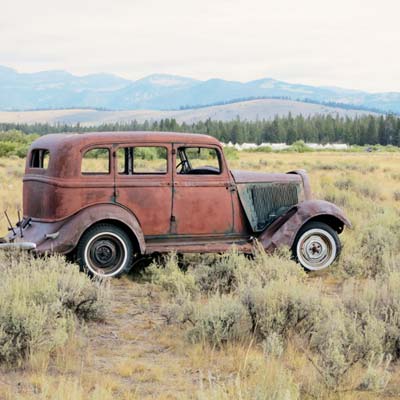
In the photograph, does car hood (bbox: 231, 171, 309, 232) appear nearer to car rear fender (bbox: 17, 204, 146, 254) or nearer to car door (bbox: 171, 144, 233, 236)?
car door (bbox: 171, 144, 233, 236)

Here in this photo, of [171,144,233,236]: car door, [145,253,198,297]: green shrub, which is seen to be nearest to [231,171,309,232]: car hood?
[171,144,233,236]: car door

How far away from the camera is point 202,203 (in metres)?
9.16

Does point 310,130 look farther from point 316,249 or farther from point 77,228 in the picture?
point 77,228

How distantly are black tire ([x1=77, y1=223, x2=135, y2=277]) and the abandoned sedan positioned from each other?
12mm

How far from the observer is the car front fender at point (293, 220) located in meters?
9.27

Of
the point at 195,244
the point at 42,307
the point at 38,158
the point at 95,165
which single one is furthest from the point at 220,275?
the point at 95,165

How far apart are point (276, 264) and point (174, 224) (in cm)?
177

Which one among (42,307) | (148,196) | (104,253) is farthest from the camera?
(148,196)

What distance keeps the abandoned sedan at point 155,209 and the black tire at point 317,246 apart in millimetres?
14

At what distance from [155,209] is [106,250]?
0.82 metres

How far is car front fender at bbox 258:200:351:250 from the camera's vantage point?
9.27m

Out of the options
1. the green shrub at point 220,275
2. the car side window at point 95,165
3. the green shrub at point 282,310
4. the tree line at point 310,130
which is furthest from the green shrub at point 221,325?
the tree line at point 310,130

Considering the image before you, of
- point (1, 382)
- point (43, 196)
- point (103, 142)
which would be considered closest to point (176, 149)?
point (103, 142)

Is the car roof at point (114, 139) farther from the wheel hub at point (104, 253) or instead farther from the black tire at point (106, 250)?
the wheel hub at point (104, 253)
